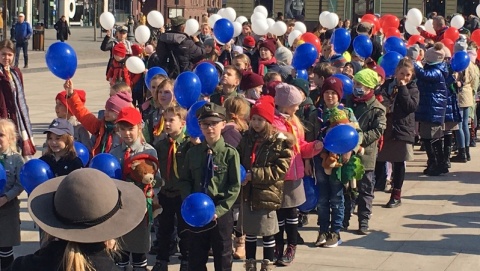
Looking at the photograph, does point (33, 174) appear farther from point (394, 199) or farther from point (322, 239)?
point (394, 199)

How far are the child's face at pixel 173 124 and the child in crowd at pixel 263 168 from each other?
0.52m

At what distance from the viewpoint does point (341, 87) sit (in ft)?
29.3

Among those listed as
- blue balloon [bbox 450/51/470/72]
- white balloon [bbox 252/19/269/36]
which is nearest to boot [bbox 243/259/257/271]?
blue balloon [bbox 450/51/470/72]

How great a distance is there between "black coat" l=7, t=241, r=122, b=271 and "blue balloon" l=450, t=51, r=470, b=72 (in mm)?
9908

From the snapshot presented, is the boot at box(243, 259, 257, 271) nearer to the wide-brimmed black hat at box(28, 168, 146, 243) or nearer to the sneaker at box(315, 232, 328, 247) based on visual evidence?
the sneaker at box(315, 232, 328, 247)

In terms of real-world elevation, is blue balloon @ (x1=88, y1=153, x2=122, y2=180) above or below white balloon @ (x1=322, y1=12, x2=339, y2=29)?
below

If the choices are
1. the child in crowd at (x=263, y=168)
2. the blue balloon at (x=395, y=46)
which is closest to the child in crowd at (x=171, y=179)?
the child in crowd at (x=263, y=168)

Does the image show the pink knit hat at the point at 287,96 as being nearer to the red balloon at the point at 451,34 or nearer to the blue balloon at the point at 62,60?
the blue balloon at the point at 62,60

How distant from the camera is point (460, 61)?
42.1 feet

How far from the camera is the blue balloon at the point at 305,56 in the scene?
39.0ft

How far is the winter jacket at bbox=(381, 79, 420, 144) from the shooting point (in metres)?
10.3

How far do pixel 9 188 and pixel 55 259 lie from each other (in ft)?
12.7

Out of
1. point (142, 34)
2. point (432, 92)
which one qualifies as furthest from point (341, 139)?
point (142, 34)

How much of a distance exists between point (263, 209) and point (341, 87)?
1.71 m
